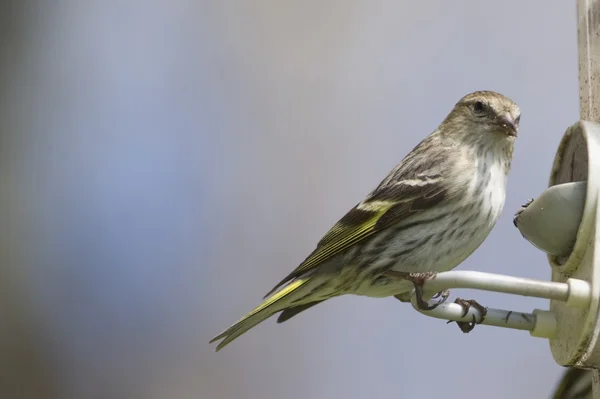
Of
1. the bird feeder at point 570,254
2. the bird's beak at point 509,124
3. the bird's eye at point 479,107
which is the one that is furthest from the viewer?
the bird's eye at point 479,107

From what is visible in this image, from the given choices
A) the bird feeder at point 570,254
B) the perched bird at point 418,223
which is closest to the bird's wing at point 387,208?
the perched bird at point 418,223

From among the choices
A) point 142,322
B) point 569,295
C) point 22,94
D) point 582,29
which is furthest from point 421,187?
point 22,94

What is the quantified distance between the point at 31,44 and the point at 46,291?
1558 mm

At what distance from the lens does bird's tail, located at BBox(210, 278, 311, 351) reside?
11.8 feet

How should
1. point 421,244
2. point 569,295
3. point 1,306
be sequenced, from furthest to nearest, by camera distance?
point 1,306 < point 421,244 < point 569,295

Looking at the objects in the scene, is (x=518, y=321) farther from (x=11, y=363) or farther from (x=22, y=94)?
(x=22, y=94)

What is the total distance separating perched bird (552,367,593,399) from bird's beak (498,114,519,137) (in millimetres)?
929

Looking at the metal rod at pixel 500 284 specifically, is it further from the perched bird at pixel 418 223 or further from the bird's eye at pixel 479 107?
the bird's eye at pixel 479 107

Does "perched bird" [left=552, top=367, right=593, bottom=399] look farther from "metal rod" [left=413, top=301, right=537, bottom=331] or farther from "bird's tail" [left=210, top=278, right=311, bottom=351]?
"bird's tail" [left=210, top=278, right=311, bottom=351]

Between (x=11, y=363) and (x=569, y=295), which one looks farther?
(x=11, y=363)

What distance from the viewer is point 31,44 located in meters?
5.83

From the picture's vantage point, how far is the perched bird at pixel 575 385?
3.59 meters

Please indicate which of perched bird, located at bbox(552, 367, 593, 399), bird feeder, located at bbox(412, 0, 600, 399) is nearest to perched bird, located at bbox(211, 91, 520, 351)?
bird feeder, located at bbox(412, 0, 600, 399)

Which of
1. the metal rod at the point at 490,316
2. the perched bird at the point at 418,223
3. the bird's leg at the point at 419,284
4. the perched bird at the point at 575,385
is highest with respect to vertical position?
the perched bird at the point at 418,223
